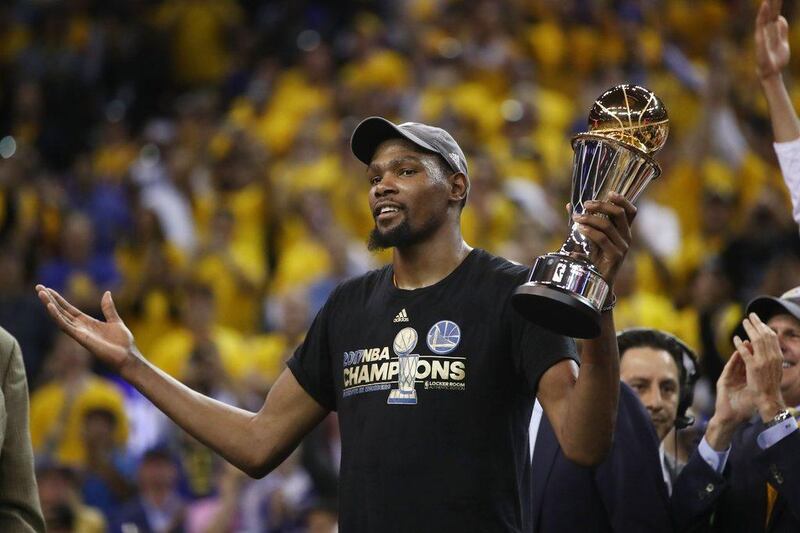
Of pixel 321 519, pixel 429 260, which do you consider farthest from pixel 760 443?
pixel 321 519

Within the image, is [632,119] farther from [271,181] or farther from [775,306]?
[271,181]

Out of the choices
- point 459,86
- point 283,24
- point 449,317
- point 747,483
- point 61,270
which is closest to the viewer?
point 449,317

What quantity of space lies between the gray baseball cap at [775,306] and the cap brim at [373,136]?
125 cm

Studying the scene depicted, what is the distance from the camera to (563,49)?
12.3m

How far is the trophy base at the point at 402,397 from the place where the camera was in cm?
346

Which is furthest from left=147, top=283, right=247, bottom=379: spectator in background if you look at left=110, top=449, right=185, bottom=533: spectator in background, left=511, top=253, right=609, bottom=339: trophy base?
left=511, top=253, right=609, bottom=339: trophy base

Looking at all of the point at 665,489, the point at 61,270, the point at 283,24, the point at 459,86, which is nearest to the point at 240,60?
the point at 283,24

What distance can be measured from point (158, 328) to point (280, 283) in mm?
969

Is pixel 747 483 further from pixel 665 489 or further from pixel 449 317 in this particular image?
pixel 449 317

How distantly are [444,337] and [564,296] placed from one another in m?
0.52

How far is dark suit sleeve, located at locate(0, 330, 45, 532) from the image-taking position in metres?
3.81

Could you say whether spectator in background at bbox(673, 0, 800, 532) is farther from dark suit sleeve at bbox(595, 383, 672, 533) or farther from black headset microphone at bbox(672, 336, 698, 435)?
black headset microphone at bbox(672, 336, 698, 435)

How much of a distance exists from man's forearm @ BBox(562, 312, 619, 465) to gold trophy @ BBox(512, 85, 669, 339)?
0.16ft

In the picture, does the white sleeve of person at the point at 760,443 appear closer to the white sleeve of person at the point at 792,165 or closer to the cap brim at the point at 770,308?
the cap brim at the point at 770,308
